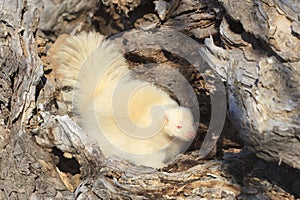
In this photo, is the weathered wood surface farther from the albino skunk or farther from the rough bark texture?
the albino skunk

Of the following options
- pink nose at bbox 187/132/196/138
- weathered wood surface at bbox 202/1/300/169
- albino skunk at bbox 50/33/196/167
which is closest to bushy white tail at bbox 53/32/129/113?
albino skunk at bbox 50/33/196/167

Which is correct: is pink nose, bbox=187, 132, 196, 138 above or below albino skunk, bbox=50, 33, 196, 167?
below

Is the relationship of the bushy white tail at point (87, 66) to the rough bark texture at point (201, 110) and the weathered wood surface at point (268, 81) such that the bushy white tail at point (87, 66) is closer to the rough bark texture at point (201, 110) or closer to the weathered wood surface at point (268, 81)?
the rough bark texture at point (201, 110)

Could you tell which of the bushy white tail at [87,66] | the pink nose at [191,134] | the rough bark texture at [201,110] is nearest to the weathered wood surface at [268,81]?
the rough bark texture at [201,110]

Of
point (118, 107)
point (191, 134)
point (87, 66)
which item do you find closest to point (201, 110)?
point (191, 134)

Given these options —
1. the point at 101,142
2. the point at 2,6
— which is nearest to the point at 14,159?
the point at 101,142
